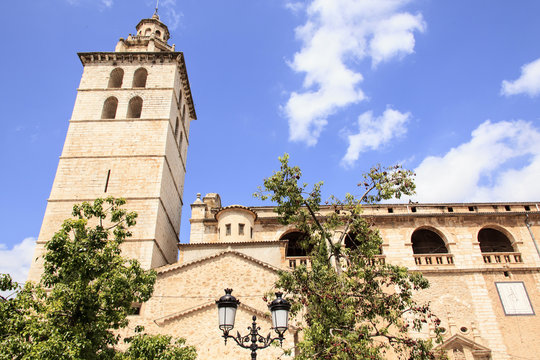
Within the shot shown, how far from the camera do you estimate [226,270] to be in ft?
63.8

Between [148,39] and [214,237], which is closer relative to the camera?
[214,237]

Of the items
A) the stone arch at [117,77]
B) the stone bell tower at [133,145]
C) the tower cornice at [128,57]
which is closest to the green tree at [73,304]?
the stone bell tower at [133,145]

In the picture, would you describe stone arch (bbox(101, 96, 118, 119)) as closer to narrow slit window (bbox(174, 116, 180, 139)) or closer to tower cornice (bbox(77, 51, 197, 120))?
tower cornice (bbox(77, 51, 197, 120))

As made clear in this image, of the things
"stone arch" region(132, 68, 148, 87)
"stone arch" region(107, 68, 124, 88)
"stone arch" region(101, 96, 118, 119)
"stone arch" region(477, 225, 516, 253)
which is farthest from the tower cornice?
"stone arch" region(477, 225, 516, 253)

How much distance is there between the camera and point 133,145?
24.0 meters

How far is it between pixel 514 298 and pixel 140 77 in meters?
24.5

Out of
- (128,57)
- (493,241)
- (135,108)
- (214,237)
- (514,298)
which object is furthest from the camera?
(128,57)

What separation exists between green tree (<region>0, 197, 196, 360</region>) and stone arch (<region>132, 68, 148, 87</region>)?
1751 centimetres

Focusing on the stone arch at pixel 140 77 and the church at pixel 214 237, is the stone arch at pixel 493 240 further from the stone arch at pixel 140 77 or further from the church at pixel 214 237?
the stone arch at pixel 140 77

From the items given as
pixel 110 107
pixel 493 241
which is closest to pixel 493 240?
pixel 493 241

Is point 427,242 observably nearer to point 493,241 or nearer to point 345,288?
point 493,241

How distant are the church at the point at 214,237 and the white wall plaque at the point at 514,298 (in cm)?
5

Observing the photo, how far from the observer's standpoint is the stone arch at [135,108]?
25997 mm

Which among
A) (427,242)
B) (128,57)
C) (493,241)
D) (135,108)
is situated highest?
(128,57)
